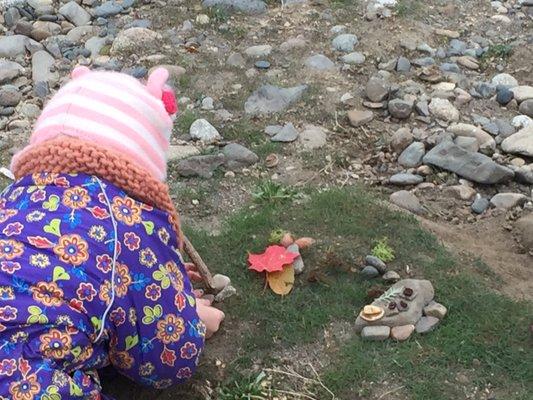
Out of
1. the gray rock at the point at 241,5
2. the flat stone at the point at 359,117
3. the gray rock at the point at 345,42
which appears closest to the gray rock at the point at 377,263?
the flat stone at the point at 359,117

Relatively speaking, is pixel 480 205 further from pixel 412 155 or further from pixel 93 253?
pixel 93 253

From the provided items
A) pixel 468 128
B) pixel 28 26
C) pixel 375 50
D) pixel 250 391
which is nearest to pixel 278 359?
pixel 250 391

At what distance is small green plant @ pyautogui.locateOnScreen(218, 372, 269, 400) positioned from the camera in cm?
330

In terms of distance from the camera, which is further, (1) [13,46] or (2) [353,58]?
(1) [13,46]

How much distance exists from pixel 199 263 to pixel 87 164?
94 cm

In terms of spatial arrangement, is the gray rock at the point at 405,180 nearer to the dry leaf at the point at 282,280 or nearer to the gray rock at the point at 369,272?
the gray rock at the point at 369,272

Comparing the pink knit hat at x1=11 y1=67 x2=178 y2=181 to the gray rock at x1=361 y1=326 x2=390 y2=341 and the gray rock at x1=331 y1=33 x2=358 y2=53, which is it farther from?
the gray rock at x1=331 y1=33 x2=358 y2=53

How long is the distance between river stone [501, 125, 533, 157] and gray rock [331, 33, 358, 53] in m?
1.41

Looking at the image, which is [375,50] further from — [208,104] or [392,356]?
[392,356]

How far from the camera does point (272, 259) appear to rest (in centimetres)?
381

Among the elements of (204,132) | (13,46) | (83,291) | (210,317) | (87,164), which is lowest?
(13,46)

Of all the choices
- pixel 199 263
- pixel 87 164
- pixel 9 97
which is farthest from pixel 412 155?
pixel 9 97

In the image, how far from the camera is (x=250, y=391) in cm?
332

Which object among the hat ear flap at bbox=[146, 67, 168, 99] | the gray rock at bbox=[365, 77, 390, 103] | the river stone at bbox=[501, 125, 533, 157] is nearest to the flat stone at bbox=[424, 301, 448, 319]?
the hat ear flap at bbox=[146, 67, 168, 99]
